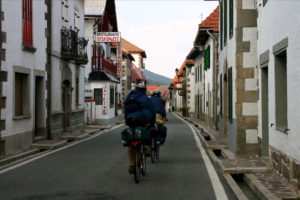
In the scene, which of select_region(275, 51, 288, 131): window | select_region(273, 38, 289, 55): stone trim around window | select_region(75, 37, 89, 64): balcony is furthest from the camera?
select_region(75, 37, 89, 64): balcony

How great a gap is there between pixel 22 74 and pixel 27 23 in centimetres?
170

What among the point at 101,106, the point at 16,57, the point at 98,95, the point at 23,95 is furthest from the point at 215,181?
the point at 98,95

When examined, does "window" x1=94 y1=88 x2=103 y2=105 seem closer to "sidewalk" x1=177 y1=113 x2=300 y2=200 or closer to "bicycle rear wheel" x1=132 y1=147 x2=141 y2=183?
"sidewalk" x1=177 y1=113 x2=300 y2=200

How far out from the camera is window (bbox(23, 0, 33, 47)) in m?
16.5

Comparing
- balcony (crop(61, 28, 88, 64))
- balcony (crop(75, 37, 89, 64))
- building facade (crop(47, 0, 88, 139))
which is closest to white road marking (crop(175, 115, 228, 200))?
building facade (crop(47, 0, 88, 139))

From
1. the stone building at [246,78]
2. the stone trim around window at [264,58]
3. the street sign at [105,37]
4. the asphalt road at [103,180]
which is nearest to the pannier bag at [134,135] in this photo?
the asphalt road at [103,180]

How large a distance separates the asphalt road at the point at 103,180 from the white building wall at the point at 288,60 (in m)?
1.33

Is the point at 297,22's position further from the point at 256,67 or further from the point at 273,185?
the point at 256,67

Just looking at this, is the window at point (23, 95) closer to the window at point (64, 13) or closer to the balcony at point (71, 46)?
the balcony at point (71, 46)

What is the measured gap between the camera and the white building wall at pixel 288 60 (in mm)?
7746

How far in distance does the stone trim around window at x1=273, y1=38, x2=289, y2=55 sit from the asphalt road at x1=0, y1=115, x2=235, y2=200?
8.40 feet

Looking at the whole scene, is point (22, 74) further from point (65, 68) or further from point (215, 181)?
point (215, 181)

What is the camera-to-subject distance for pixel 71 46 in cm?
2311

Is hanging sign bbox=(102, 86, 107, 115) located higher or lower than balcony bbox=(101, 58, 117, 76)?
lower
